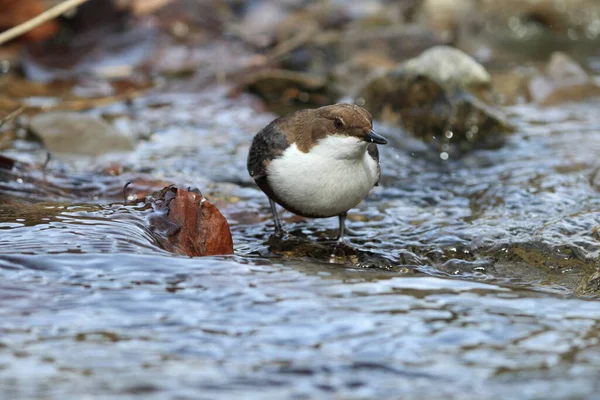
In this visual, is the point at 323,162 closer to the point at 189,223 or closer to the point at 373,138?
the point at 373,138

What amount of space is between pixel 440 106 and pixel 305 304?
192 inches

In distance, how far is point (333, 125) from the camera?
481cm

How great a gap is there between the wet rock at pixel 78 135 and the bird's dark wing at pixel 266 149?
7.17ft

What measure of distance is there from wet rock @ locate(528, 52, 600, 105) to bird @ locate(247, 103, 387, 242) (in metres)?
4.92

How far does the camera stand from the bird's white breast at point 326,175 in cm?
472

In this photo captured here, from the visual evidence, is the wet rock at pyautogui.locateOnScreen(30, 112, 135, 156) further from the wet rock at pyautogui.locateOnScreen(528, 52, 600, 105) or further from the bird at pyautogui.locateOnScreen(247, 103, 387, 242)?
the wet rock at pyautogui.locateOnScreen(528, 52, 600, 105)

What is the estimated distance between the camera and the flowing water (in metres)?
2.61

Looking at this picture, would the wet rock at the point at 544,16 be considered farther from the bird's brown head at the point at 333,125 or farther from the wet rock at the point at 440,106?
the bird's brown head at the point at 333,125

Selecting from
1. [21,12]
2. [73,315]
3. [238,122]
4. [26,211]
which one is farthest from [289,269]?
[21,12]

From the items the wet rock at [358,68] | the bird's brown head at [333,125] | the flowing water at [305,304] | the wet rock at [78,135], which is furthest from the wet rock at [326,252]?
the wet rock at [358,68]

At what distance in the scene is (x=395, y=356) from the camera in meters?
2.80

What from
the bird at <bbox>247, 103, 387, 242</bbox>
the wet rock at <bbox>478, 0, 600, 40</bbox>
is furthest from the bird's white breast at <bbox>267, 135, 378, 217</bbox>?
the wet rock at <bbox>478, 0, 600, 40</bbox>

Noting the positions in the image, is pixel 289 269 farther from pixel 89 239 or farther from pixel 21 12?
pixel 21 12

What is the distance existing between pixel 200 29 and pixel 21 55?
2481 mm
